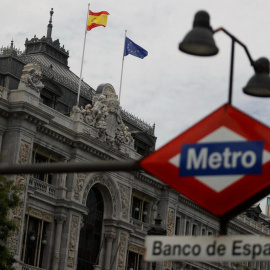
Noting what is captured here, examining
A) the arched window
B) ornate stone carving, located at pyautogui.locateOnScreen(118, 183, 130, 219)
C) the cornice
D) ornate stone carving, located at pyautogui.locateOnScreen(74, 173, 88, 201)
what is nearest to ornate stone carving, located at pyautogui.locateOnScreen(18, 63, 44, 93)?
ornate stone carving, located at pyautogui.locateOnScreen(74, 173, 88, 201)

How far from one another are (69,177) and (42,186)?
→ 8.68 ft

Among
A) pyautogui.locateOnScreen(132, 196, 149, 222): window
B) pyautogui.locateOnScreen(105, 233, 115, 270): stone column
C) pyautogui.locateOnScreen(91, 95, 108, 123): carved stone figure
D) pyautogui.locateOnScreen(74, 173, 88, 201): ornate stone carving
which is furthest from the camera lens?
pyautogui.locateOnScreen(132, 196, 149, 222): window

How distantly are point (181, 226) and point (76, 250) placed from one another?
15952mm

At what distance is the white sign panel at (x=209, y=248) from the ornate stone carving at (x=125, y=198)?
5760 centimetres

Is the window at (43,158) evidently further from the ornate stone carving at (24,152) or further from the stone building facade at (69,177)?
the ornate stone carving at (24,152)

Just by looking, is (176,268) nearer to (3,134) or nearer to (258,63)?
(3,134)

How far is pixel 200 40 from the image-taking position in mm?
13570

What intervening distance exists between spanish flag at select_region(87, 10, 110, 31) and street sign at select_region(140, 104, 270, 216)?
5694cm

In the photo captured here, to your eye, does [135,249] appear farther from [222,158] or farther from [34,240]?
[222,158]

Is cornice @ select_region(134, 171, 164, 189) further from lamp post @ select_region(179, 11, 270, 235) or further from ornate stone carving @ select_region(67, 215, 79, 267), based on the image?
lamp post @ select_region(179, 11, 270, 235)

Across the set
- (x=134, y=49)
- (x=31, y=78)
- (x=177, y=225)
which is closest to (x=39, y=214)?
(x=31, y=78)

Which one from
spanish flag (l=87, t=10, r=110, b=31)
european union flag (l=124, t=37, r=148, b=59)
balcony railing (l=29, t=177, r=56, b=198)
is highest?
spanish flag (l=87, t=10, r=110, b=31)

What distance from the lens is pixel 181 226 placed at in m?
78.7

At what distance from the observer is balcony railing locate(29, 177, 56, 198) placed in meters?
61.9
